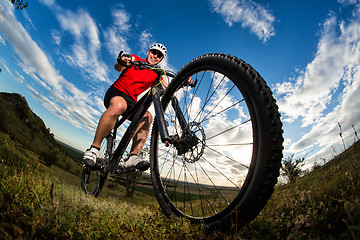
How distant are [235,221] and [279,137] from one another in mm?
752

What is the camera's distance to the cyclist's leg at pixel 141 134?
3.43 meters

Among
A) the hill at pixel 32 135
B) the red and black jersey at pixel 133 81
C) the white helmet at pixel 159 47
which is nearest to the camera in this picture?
the red and black jersey at pixel 133 81

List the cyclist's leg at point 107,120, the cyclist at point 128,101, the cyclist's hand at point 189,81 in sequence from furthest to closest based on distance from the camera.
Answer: the cyclist's leg at point 107,120 → the cyclist at point 128,101 → the cyclist's hand at point 189,81

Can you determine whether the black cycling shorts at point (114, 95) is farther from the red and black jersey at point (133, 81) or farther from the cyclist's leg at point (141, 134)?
the cyclist's leg at point (141, 134)

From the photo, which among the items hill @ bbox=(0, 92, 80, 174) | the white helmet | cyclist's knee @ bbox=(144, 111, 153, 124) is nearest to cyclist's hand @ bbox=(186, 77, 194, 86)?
cyclist's knee @ bbox=(144, 111, 153, 124)

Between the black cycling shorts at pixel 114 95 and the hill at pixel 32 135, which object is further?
the hill at pixel 32 135

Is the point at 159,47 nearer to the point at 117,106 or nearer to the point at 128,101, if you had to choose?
the point at 128,101

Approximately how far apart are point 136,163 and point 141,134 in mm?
808

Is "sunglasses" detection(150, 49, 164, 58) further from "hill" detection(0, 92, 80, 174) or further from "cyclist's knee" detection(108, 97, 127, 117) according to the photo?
"hill" detection(0, 92, 80, 174)

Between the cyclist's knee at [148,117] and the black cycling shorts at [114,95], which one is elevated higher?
the black cycling shorts at [114,95]

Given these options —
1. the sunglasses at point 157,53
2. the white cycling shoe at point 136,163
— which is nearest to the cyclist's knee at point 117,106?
the white cycling shoe at point 136,163

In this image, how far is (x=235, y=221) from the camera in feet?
4.33

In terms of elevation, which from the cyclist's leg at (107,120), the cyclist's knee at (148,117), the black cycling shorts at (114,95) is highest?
the black cycling shorts at (114,95)

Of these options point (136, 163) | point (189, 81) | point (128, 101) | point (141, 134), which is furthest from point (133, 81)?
point (136, 163)
